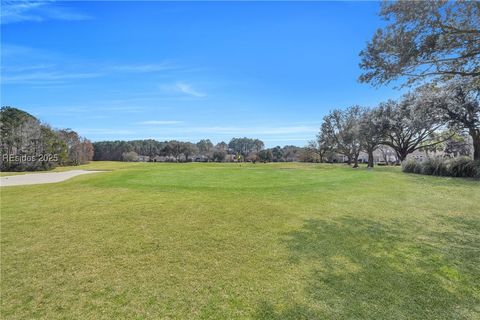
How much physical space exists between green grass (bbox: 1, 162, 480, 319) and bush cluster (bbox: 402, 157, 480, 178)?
31.5 feet

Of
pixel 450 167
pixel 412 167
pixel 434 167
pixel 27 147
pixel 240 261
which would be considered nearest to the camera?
→ pixel 240 261

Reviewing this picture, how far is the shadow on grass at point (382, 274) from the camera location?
2.39 metres

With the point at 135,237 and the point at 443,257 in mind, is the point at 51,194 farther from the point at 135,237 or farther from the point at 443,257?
the point at 443,257

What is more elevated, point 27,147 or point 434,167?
point 27,147

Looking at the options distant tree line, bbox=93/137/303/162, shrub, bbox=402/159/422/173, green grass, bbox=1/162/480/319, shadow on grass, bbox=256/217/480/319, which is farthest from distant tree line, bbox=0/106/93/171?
shrub, bbox=402/159/422/173

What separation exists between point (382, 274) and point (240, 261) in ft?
5.78

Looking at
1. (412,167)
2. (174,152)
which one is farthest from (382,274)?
(174,152)

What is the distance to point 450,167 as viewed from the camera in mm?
14375

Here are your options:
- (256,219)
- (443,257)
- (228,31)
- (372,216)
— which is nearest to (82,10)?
(228,31)

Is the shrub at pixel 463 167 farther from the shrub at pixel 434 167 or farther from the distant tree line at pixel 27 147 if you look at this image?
the distant tree line at pixel 27 147

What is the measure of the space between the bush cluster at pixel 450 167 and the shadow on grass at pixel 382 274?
11859 millimetres

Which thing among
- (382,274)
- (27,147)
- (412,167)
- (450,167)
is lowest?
(382,274)

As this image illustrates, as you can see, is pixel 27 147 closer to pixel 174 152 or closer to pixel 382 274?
pixel 382 274

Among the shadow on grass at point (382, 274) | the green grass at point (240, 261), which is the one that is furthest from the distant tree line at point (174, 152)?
the shadow on grass at point (382, 274)
